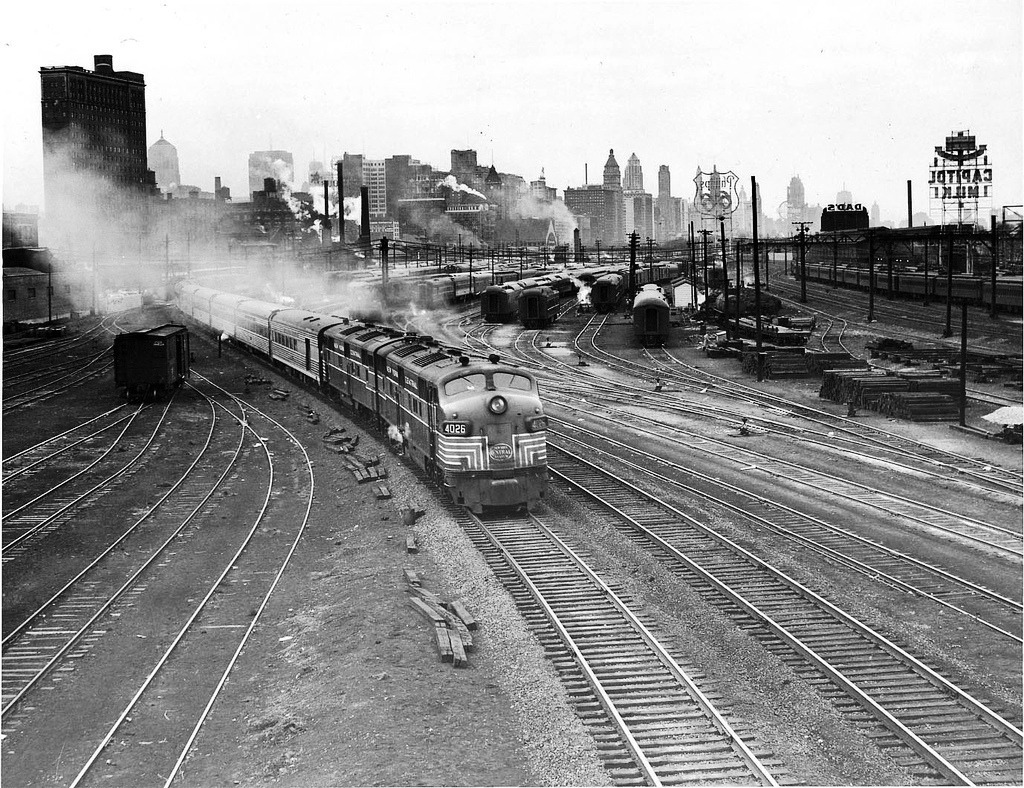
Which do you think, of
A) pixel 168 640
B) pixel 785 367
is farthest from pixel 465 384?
pixel 785 367

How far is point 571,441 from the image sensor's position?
106 ft

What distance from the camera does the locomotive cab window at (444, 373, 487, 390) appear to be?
2200 centimetres

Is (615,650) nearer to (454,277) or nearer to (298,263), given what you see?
(454,277)

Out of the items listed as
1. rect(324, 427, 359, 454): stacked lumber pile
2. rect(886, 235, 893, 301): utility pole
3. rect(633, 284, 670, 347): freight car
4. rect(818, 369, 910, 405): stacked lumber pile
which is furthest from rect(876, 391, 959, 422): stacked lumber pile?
rect(886, 235, 893, 301): utility pole

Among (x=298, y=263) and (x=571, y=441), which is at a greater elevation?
(x=298, y=263)

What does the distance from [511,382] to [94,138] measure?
123170 millimetres

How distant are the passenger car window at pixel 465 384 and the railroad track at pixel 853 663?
431cm

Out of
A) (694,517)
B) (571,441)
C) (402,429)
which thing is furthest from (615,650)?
(571,441)

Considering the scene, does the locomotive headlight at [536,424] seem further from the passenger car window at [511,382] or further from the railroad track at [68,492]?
the railroad track at [68,492]

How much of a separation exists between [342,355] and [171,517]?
12.8 m

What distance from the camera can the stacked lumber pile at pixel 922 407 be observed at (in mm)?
35062

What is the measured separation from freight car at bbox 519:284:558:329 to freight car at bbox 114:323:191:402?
111 ft

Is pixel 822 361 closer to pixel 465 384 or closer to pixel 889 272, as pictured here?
pixel 465 384

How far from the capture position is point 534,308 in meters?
74.1
